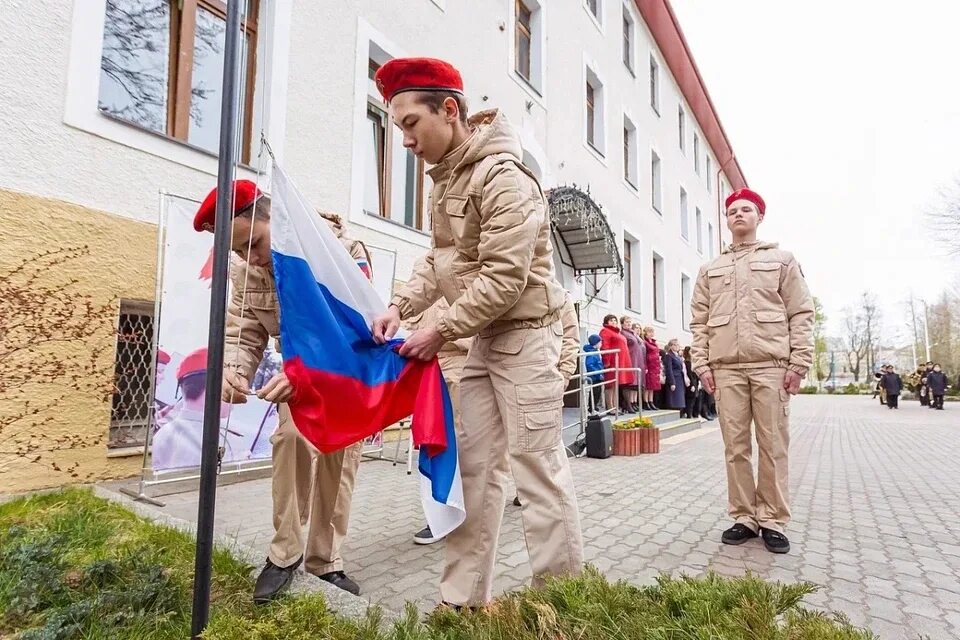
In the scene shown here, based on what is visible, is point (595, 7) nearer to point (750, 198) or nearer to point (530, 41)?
point (530, 41)

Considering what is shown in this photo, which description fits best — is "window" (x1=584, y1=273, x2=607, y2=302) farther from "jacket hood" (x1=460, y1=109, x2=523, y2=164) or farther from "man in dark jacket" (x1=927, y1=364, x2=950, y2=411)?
"man in dark jacket" (x1=927, y1=364, x2=950, y2=411)

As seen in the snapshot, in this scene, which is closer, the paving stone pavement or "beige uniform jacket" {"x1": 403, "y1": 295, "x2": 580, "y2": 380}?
the paving stone pavement

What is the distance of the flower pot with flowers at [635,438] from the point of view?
7.77 metres

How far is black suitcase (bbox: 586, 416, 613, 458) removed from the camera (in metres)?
7.40

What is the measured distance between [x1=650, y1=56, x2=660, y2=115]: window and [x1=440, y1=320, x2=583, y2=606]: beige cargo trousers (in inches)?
699

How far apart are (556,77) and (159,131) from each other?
860 centimetres

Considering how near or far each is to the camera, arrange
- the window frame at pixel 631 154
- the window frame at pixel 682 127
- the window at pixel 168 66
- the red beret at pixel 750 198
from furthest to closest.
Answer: the window frame at pixel 682 127 → the window frame at pixel 631 154 → the window at pixel 168 66 → the red beret at pixel 750 198

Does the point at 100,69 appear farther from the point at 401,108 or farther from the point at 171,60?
the point at 401,108

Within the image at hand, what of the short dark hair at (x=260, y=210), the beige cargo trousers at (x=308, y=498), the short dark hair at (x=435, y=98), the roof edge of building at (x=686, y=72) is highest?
the roof edge of building at (x=686, y=72)

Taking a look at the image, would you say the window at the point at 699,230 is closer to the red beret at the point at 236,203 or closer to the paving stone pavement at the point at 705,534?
the paving stone pavement at the point at 705,534

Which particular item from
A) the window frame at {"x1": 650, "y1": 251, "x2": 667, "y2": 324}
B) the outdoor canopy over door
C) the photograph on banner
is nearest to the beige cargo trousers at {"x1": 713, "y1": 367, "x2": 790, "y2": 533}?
the photograph on banner

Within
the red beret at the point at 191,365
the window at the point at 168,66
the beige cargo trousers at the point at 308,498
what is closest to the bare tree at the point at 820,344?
the window at the point at 168,66

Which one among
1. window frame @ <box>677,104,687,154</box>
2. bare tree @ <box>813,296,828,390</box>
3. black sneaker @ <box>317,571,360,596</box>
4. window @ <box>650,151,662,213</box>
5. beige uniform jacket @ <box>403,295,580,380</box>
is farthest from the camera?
bare tree @ <box>813,296,828,390</box>

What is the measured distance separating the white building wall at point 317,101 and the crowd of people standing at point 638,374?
1642 millimetres
